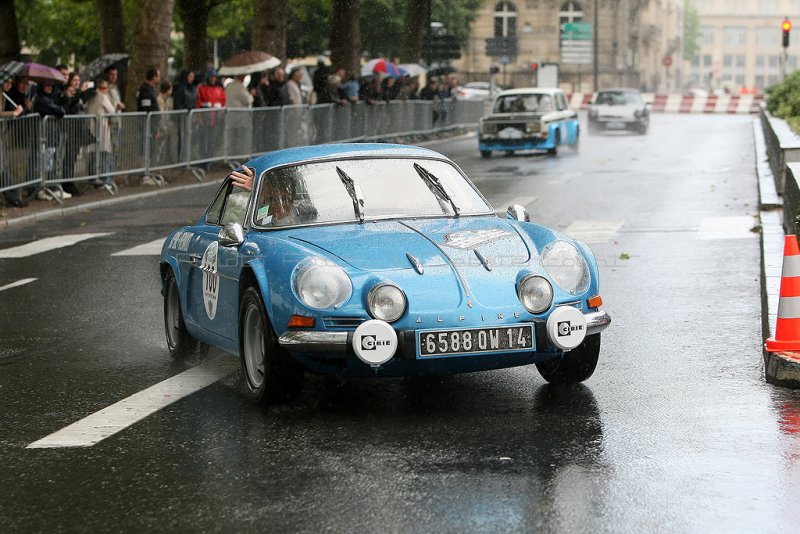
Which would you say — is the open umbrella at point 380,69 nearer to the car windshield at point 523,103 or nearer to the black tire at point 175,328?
the car windshield at point 523,103

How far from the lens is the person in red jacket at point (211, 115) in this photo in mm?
26281

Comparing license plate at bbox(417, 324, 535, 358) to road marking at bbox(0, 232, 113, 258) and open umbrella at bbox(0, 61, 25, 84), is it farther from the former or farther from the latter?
open umbrella at bbox(0, 61, 25, 84)

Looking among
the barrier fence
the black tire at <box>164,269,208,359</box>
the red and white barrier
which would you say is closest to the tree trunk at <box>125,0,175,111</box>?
the barrier fence

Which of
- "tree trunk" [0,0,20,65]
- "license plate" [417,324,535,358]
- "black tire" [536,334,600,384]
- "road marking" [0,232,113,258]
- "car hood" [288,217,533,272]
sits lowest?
"road marking" [0,232,113,258]

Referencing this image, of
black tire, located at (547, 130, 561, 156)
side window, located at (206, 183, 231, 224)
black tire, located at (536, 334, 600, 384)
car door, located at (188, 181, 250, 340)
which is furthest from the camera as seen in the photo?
black tire, located at (547, 130, 561, 156)

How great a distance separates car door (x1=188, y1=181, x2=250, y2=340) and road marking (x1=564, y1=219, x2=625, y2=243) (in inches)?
293

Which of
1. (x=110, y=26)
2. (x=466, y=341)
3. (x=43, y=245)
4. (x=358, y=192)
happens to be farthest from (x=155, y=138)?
(x=466, y=341)

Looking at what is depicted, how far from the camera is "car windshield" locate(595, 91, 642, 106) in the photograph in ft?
158

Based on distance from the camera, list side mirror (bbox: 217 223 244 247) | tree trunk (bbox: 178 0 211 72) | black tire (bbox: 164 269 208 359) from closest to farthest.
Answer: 1. side mirror (bbox: 217 223 244 247)
2. black tire (bbox: 164 269 208 359)
3. tree trunk (bbox: 178 0 211 72)

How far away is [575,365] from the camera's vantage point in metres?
7.91

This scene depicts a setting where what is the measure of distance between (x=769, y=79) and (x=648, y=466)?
197 metres

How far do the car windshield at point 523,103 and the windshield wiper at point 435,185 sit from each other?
2532 cm

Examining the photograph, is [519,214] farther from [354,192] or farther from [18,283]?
[18,283]

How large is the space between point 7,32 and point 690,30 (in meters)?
156
